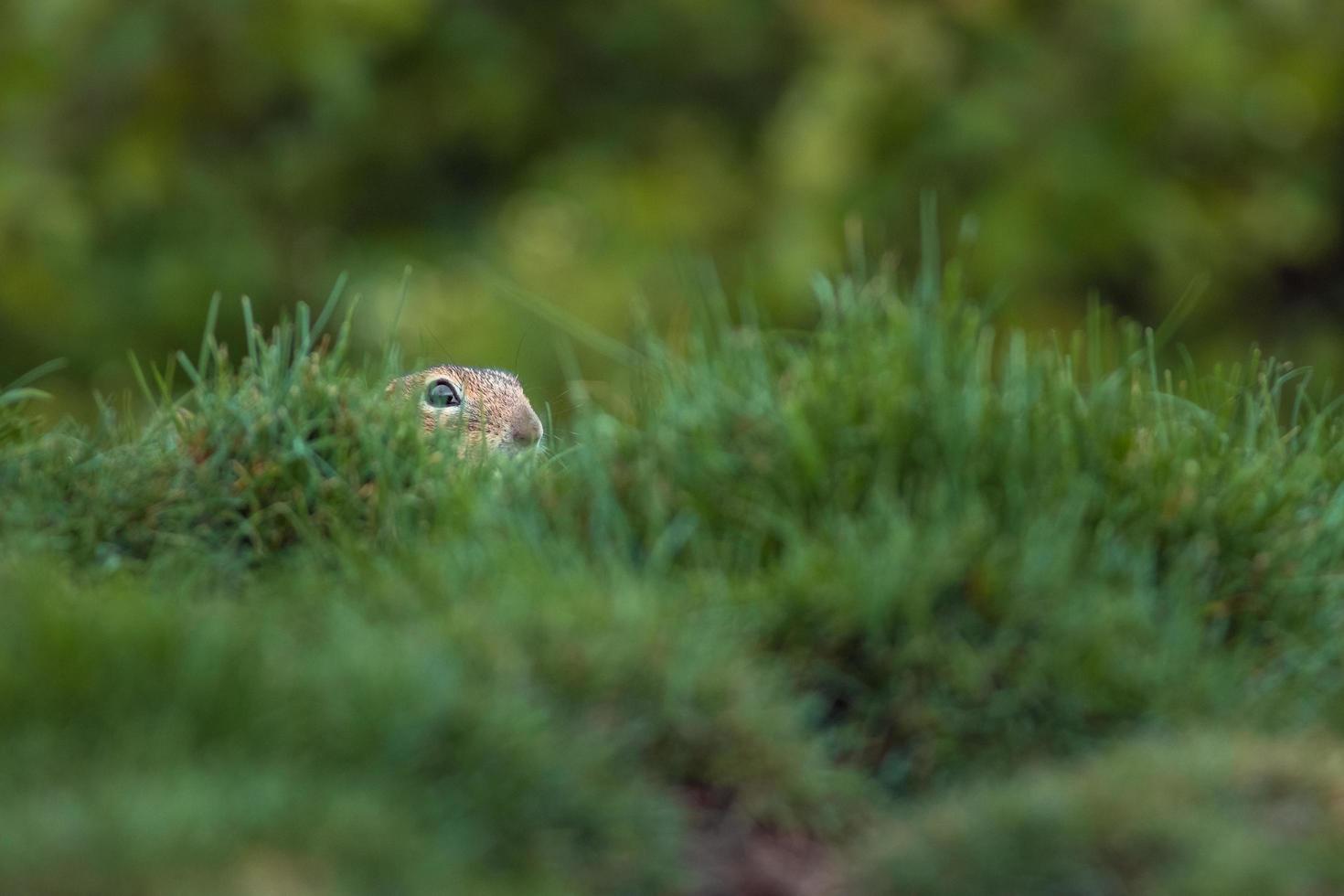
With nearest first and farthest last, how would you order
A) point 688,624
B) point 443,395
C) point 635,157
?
point 688,624
point 443,395
point 635,157

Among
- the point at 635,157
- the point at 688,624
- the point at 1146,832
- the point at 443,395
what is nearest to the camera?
the point at 1146,832

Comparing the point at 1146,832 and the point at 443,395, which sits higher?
the point at 1146,832

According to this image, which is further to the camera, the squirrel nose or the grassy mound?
the squirrel nose

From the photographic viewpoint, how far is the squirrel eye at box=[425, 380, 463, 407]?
214 inches

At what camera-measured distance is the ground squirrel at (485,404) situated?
538 cm

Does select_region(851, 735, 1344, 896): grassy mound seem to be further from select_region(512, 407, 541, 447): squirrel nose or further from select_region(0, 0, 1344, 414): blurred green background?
select_region(0, 0, 1344, 414): blurred green background

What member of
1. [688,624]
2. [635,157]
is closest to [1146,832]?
[688,624]

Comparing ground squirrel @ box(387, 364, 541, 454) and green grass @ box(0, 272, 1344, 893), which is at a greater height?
green grass @ box(0, 272, 1344, 893)

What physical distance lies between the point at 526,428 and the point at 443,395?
0.83ft

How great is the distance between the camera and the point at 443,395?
5.44 metres

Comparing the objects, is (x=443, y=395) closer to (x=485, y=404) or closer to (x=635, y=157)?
(x=485, y=404)

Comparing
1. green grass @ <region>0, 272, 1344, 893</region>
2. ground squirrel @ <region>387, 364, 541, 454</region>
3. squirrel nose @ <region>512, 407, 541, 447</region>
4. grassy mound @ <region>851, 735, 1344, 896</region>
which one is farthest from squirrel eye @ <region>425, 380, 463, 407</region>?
grassy mound @ <region>851, 735, 1344, 896</region>

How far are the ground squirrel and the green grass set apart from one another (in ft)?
3.02

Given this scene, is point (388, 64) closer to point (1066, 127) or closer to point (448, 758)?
point (1066, 127)
